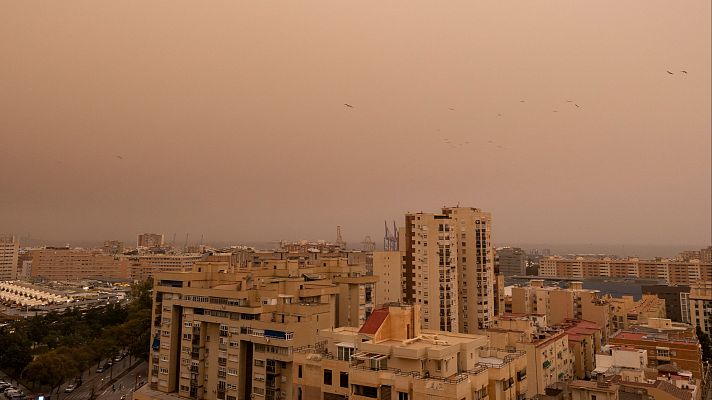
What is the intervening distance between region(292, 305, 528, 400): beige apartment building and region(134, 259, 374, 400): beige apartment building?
178 centimetres

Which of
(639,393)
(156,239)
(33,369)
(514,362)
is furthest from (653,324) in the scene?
(156,239)

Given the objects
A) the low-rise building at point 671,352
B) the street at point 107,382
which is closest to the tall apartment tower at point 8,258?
the street at point 107,382

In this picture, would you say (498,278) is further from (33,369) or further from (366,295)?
(33,369)

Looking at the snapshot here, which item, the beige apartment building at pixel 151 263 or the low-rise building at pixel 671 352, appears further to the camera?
the beige apartment building at pixel 151 263

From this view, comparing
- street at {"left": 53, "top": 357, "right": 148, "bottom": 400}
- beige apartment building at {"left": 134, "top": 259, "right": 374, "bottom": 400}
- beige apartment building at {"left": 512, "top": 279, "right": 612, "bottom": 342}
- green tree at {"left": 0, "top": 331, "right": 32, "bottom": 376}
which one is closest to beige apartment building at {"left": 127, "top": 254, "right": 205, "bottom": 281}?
street at {"left": 53, "top": 357, "right": 148, "bottom": 400}

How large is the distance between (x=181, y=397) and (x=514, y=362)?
7.81 m

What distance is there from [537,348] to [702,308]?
13.3 m

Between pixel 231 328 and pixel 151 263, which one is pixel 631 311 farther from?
pixel 151 263

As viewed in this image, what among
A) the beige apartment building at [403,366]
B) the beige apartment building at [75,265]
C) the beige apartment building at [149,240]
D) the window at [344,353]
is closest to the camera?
the beige apartment building at [403,366]

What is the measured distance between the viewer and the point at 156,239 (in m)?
68.9

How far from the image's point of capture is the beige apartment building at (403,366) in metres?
6.33

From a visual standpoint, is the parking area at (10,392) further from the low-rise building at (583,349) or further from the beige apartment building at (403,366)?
the low-rise building at (583,349)

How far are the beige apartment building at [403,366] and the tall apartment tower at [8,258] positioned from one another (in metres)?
31.8

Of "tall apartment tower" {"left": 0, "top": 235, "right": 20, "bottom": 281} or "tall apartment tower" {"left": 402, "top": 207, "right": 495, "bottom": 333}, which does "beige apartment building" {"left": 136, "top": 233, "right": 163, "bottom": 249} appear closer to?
"tall apartment tower" {"left": 0, "top": 235, "right": 20, "bottom": 281}
